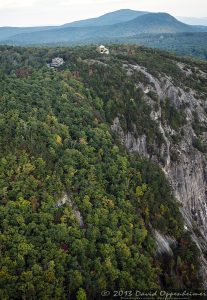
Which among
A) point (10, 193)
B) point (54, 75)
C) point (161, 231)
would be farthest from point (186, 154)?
point (10, 193)

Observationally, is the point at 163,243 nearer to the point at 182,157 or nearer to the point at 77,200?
the point at 77,200

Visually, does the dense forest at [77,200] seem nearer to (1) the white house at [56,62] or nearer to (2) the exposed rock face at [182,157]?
(2) the exposed rock face at [182,157]

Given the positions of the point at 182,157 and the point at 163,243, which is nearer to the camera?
the point at 163,243

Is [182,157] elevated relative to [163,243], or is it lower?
elevated

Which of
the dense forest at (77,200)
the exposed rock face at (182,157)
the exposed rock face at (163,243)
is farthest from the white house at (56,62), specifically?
the exposed rock face at (163,243)

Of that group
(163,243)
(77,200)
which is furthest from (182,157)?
(77,200)

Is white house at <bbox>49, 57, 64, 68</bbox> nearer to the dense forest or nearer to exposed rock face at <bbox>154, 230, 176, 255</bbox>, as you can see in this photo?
the dense forest
